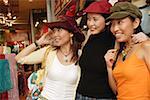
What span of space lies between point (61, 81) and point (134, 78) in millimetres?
765

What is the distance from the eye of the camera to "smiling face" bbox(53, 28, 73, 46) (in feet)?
7.89

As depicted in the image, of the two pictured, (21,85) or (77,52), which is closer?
(77,52)

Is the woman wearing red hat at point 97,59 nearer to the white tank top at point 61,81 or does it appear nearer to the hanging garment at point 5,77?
the white tank top at point 61,81

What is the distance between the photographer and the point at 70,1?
4.34m

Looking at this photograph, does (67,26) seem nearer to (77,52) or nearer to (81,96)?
(77,52)

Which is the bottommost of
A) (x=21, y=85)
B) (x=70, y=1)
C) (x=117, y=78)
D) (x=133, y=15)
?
(x=21, y=85)

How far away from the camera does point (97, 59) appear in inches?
82.5

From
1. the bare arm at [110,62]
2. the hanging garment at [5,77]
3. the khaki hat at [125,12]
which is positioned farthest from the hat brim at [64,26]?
the hanging garment at [5,77]

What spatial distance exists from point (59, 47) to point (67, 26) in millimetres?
204

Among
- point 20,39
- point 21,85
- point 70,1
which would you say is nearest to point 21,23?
point 20,39

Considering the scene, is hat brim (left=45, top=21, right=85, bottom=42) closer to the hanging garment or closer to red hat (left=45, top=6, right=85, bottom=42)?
red hat (left=45, top=6, right=85, bottom=42)

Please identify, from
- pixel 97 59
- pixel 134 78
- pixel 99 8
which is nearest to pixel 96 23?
pixel 99 8

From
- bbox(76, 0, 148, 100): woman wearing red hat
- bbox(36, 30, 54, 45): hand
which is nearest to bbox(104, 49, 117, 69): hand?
bbox(76, 0, 148, 100): woman wearing red hat

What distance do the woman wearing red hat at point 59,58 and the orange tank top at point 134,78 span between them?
2.10 feet
